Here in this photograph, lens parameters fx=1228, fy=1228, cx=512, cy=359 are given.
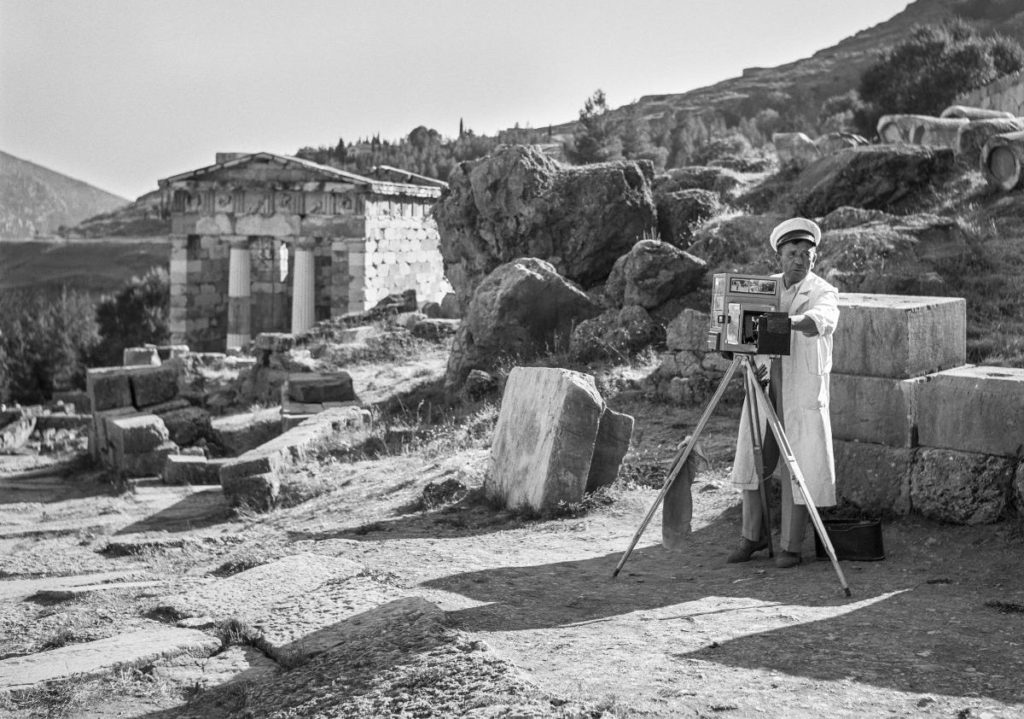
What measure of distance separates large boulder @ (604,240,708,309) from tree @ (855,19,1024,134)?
19184 millimetres

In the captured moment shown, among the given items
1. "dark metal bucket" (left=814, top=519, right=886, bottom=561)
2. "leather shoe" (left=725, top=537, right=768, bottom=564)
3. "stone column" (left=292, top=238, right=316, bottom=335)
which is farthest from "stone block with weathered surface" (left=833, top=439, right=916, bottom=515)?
"stone column" (left=292, top=238, right=316, bottom=335)

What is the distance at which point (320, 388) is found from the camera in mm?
15742

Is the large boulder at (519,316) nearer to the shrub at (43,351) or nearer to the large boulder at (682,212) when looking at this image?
the large boulder at (682,212)

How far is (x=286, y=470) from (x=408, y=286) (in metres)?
24.4

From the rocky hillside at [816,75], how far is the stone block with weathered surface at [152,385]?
158ft

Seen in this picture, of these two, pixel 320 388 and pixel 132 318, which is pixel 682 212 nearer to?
pixel 320 388

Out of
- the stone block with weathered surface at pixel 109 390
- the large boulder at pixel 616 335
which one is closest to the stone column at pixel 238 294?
the stone block with weathered surface at pixel 109 390

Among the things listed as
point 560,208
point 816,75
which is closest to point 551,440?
point 560,208

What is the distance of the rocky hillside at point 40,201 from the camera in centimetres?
8541

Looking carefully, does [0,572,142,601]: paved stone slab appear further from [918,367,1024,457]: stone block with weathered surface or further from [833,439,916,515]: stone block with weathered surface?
[918,367,1024,457]: stone block with weathered surface

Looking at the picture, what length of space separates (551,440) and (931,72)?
2747cm

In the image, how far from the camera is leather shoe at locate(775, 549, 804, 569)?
288 inches

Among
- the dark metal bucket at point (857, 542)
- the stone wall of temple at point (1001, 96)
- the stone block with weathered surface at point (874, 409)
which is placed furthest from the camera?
the stone wall of temple at point (1001, 96)

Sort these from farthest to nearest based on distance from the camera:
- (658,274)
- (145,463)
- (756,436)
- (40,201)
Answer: (40,201) → (145,463) → (658,274) → (756,436)
